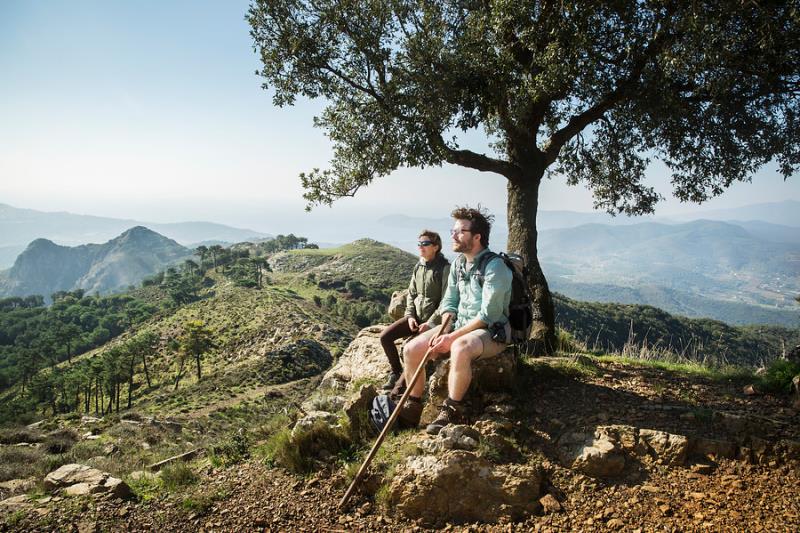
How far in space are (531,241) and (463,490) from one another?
6.06 metres

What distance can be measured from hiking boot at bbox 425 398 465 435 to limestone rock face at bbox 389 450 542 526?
479 millimetres

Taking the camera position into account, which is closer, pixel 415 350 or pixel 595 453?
pixel 595 453

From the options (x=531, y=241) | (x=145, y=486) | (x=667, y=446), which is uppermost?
(x=531, y=241)

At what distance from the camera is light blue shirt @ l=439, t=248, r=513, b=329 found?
5141 millimetres

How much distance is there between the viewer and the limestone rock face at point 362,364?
8539 mm

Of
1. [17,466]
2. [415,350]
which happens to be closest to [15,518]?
[415,350]

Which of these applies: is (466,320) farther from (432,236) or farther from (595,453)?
(595,453)

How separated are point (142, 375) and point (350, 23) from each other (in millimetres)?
80880

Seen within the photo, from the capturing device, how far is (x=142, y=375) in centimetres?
7112

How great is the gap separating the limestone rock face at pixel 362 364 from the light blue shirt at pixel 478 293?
2907mm

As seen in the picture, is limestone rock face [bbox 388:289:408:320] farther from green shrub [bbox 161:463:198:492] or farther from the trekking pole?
green shrub [bbox 161:463:198:492]

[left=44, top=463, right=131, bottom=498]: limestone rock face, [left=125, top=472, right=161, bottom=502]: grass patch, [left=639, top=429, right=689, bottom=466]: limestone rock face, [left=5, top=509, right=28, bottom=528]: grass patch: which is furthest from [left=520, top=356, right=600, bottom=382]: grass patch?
[left=5, top=509, right=28, bottom=528]: grass patch

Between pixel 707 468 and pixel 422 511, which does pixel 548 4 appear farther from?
pixel 422 511

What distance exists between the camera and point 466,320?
220 inches
